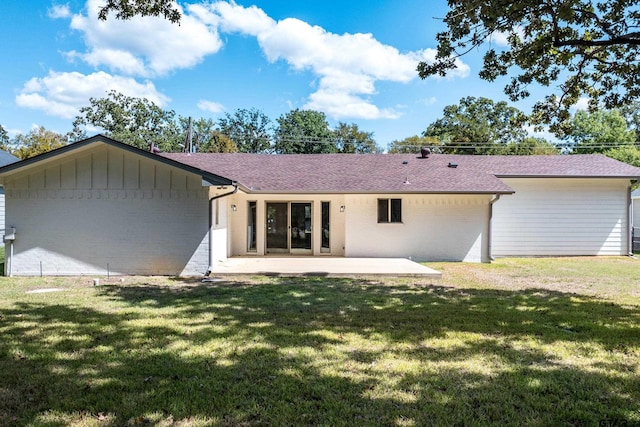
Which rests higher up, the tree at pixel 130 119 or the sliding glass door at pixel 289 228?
the tree at pixel 130 119

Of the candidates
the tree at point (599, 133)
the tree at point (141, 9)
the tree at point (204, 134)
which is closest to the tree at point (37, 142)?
the tree at point (204, 134)

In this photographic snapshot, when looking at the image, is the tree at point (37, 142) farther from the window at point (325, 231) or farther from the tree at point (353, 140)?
the tree at point (353, 140)

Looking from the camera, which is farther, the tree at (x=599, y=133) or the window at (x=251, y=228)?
the tree at (x=599, y=133)

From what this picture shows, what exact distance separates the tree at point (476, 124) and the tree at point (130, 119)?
26.7 metres

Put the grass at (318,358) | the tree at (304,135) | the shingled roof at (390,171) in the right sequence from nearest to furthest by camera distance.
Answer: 1. the grass at (318,358)
2. the shingled roof at (390,171)
3. the tree at (304,135)

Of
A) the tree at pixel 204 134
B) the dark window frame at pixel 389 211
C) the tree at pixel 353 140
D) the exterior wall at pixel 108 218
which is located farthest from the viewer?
the tree at pixel 353 140

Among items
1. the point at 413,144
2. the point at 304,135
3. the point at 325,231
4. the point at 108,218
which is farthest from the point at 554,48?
the point at 304,135

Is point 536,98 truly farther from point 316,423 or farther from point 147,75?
point 147,75

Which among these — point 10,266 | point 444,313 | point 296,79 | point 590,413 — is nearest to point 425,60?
point 444,313

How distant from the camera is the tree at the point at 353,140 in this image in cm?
4250

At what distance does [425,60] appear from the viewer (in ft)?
24.9

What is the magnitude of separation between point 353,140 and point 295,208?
30.5 meters

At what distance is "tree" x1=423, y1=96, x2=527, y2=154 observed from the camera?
36.3 m

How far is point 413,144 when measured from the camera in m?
37.0
